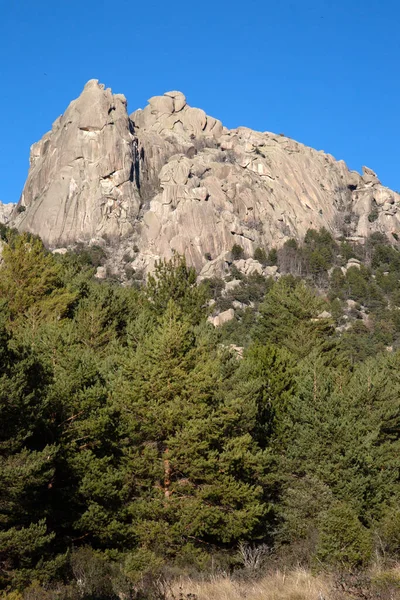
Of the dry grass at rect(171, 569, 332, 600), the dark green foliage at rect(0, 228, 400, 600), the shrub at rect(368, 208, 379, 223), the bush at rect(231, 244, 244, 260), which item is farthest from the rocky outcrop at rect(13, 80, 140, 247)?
the dry grass at rect(171, 569, 332, 600)

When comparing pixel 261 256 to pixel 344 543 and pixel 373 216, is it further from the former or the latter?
pixel 344 543

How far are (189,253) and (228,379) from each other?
70847 mm

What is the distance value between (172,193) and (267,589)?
93.7 m

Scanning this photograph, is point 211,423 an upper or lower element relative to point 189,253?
Result: lower

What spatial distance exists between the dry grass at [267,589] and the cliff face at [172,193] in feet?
266

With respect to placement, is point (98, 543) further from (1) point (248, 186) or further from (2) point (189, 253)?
(1) point (248, 186)

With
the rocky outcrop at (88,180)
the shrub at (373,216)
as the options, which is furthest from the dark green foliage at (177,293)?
the shrub at (373,216)

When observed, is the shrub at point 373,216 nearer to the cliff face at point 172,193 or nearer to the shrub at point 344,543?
the cliff face at point 172,193

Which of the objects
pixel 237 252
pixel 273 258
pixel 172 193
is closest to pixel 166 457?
pixel 237 252

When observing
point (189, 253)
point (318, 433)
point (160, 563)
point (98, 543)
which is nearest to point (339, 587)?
point (160, 563)

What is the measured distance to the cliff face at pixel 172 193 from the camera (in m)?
97.1

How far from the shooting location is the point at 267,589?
29.1 ft

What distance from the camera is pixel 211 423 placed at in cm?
1730

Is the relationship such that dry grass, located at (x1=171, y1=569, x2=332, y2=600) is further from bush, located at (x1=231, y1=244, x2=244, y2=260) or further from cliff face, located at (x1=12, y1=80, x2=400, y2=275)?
bush, located at (x1=231, y1=244, x2=244, y2=260)
